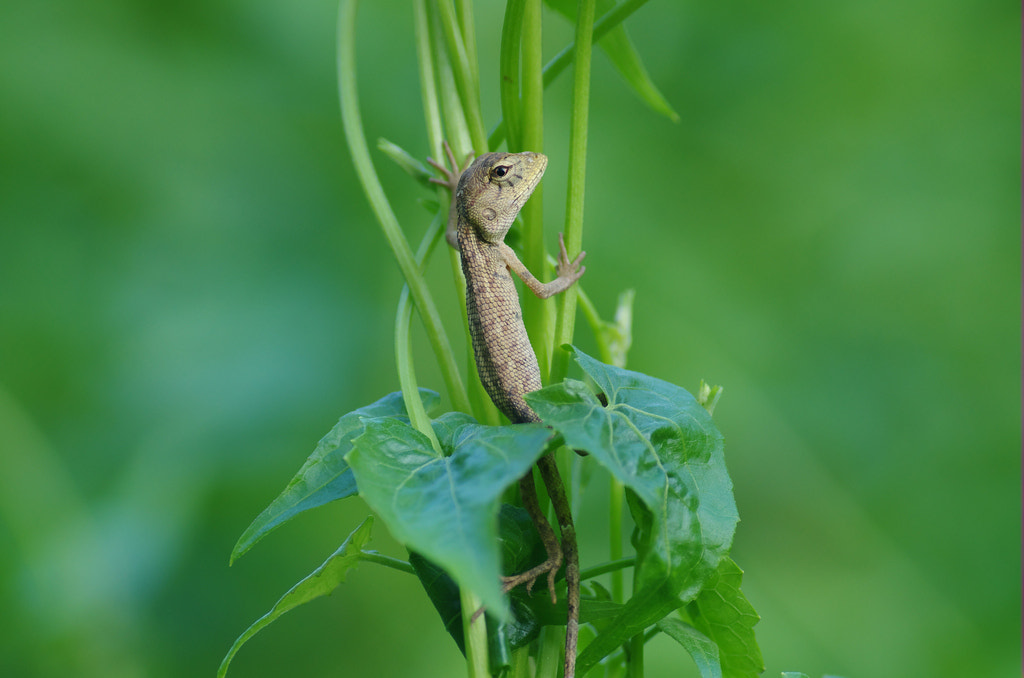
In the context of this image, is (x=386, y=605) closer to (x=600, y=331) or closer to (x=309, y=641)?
(x=309, y=641)

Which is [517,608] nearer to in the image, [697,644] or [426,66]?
[697,644]

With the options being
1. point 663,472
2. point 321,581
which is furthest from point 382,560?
point 663,472

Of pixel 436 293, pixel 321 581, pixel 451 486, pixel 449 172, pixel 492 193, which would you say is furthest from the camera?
pixel 436 293

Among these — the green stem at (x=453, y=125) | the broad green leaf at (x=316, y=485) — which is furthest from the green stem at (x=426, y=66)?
the broad green leaf at (x=316, y=485)

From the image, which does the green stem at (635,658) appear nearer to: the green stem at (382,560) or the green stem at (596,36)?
the green stem at (382,560)

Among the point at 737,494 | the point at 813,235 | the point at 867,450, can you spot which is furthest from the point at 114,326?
the point at 867,450

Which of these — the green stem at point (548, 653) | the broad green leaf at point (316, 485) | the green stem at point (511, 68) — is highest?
the green stem at point (511, 68)

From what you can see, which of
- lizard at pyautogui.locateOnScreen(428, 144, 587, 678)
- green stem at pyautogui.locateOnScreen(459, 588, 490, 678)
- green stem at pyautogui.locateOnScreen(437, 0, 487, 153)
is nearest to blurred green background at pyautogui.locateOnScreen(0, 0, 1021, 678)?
lizard at pyautogui.locateOnScreen(428, 144, 587, 678)
